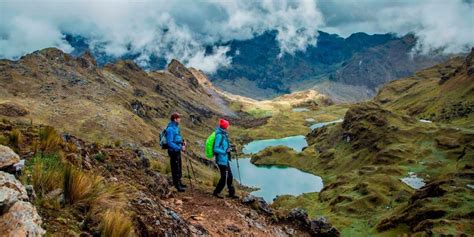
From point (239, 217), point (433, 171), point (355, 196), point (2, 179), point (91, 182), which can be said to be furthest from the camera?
point (433, 171)

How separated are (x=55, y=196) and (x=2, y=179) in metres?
2.77

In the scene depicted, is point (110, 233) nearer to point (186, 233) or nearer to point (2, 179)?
point (2, 179)

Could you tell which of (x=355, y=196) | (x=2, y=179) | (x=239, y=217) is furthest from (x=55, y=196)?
(x=355, y=196)

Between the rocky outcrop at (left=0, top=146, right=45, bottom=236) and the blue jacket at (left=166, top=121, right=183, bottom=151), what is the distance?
42.1 ft

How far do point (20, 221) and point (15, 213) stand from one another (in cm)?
28

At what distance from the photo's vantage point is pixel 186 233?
18.2 m

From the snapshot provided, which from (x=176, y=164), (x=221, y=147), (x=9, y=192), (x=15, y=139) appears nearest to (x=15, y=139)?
(x=15, y=139)

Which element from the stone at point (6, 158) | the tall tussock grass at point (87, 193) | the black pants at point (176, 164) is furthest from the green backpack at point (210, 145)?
the stone at point (6, 158)

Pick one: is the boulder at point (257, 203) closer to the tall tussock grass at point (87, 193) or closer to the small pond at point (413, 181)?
the tall tussock grass at point (87, 193)

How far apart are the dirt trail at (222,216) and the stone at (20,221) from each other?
10248 millimetres

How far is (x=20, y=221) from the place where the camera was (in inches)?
395

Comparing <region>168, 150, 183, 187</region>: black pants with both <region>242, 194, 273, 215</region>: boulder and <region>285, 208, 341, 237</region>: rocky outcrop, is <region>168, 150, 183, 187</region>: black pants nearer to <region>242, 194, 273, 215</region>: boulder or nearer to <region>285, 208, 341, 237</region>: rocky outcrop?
<region>242, 194, 273, 215</region>: boulder

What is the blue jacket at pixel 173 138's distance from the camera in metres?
24.1

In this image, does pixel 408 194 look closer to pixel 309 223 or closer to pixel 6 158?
pixel 309 223
